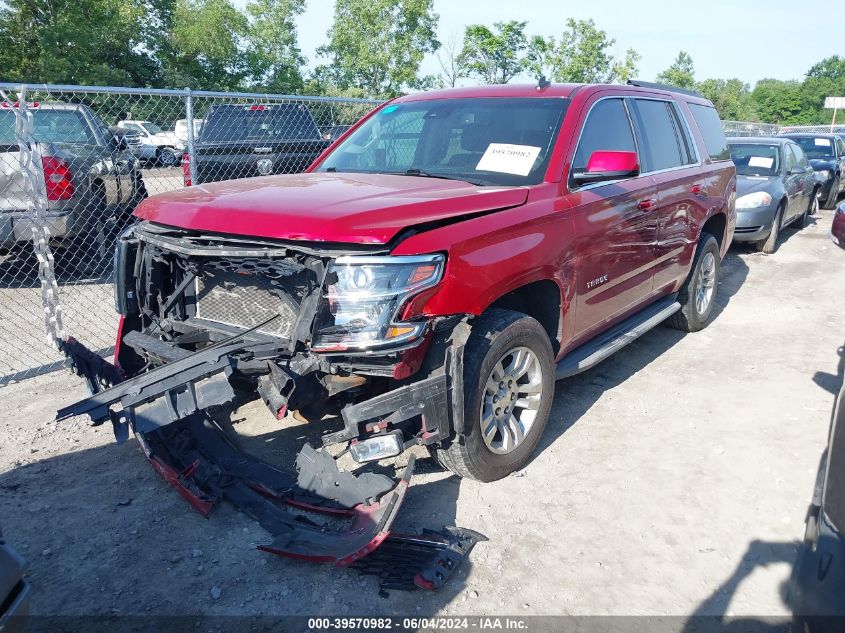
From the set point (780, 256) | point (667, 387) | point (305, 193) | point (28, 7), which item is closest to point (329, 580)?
point (305, 193)

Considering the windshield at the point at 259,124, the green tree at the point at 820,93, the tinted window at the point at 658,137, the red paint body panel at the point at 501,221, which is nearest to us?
the red paint body panel at the point at 501,221

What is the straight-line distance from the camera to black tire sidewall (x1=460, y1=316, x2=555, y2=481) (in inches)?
126

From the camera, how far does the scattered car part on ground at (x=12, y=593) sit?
182cm

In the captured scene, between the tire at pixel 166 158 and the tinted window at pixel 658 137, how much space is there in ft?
19.5

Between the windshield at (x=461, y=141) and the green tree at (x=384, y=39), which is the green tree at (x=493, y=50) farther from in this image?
the windshield at (x=461, y=141)

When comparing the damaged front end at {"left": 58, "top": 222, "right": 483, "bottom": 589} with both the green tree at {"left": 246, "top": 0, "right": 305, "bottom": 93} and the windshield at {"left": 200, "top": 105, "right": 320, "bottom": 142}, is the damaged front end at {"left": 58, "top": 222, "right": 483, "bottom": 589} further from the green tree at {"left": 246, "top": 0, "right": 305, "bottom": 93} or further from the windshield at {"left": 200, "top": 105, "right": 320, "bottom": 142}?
the green tree at {"left": 246, "top": 0, "right": 305, "bottom": 93}

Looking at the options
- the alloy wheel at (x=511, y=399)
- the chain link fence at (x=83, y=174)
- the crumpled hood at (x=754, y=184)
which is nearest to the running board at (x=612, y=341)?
the alloy wheel at (x=511, y=399)

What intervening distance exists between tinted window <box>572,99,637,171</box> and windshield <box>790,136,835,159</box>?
13.5 m

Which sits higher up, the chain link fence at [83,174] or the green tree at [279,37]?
the green tree at [279,37]

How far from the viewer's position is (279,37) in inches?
1683

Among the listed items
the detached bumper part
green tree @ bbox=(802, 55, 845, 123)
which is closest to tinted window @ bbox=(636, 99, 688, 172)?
the detached bumper part

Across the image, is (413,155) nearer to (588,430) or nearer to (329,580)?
(588,430)

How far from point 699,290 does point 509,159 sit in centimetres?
317

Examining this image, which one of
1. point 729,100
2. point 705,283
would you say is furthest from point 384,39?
point 729,100
